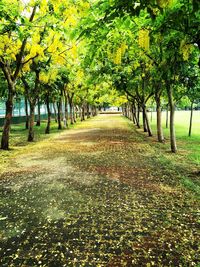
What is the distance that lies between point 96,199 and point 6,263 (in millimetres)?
3237

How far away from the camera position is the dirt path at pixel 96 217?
191 inches

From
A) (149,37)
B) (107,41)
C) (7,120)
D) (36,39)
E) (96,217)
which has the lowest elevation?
(96,217)

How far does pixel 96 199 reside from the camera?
7625mm

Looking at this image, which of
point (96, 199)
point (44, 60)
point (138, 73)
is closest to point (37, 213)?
point (96, 199)

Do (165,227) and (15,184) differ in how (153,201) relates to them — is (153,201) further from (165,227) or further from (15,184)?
(15,184)

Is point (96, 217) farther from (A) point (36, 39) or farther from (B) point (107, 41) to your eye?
(A) point (36, 39)

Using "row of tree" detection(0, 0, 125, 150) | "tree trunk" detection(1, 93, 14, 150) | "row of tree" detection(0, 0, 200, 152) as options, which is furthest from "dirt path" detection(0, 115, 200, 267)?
"tree trunk" detection(1, 93, 14, 150)

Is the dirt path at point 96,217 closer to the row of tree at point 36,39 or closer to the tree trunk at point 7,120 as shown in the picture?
the row of tree at point 36,39

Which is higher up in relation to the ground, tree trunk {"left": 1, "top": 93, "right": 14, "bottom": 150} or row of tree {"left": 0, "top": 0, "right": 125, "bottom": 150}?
row of tree {"left": 0, "top": 0, "right": 125, "bottom": 150}

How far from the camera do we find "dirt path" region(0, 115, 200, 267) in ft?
15.9

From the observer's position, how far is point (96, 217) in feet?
21.1

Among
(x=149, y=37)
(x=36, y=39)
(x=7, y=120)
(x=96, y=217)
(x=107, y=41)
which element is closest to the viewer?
(x=96, y=217)

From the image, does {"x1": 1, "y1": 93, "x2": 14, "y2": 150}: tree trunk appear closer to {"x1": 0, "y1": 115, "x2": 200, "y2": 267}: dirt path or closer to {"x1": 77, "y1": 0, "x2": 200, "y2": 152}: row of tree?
{"x1": 0, "y1": 115, "x2": 200, "y2": 267}: dirt path

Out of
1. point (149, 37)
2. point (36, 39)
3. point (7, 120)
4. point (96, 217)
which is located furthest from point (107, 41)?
point (7, 120)
